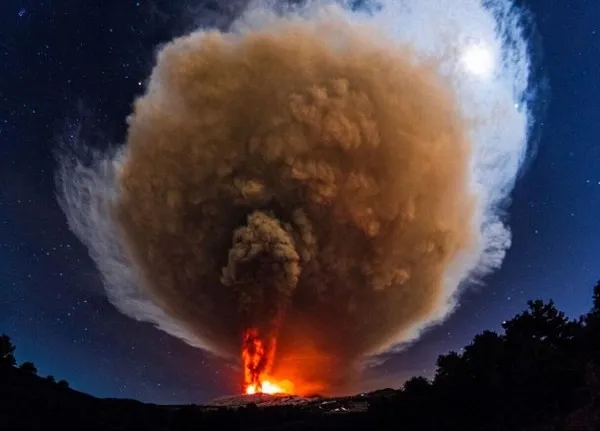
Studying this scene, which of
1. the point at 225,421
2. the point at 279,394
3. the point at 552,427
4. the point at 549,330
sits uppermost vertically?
the point at 279,394

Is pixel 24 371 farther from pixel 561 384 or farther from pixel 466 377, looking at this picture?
pixel 561 384

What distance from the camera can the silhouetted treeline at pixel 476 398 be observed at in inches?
1128

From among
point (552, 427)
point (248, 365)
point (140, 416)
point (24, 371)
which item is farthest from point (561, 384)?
point (248, 365)

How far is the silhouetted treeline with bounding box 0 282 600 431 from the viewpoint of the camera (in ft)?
94.0

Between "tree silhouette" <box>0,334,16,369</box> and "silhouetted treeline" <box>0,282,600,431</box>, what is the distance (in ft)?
11.0

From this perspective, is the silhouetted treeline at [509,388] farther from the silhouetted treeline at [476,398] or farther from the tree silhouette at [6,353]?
the tree silhouette at [6,353]

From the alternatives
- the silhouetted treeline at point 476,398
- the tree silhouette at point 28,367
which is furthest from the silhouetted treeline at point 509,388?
the tree silhouette at point 28,367

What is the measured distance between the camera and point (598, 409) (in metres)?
27.0

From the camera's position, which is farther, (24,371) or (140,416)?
(24,371)

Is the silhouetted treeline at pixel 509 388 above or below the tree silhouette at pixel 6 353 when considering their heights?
below

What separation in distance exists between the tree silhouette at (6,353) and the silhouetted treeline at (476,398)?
3342mm

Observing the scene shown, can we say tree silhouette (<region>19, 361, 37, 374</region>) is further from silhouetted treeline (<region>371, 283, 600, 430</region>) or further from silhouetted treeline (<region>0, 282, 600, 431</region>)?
silhouetted treeline (<region>371, 283, 600, 430</region>)

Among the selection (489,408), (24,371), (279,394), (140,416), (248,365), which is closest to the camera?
(489,408)

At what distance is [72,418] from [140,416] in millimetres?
6825
